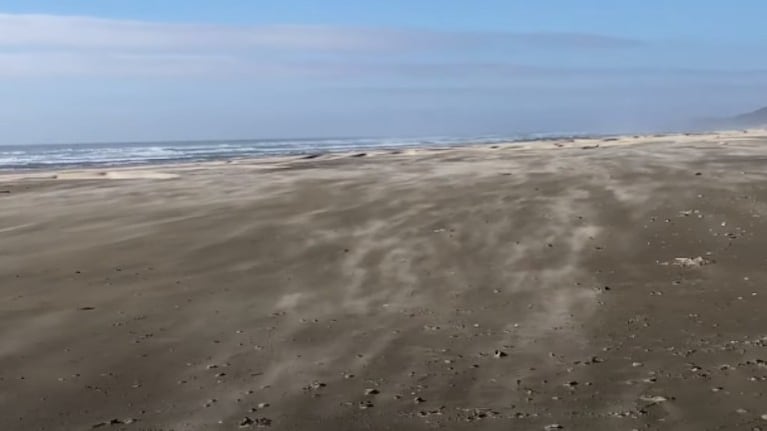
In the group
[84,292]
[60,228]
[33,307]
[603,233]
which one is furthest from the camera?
[60,228]

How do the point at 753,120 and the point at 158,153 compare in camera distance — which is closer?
the point at 158,153

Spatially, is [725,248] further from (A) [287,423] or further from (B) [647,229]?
(A) [287,423]

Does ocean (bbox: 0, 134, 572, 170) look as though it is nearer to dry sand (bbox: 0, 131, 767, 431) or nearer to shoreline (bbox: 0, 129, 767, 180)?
shoreline (bbox: 0, 129, 767, 180)

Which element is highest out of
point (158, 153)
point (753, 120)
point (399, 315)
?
point (399, 315)

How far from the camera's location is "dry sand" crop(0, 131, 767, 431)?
3.75 metres

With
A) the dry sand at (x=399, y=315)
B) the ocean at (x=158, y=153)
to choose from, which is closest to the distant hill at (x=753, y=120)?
the ocean at (x=158, y=153)

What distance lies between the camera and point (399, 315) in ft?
17.3

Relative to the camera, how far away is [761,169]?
481 inches

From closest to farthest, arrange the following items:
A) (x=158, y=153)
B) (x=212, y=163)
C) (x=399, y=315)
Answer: (x=399, y=315) < (x=212, y=163) < (x=158, y=153)

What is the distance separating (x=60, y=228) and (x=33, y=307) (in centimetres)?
393

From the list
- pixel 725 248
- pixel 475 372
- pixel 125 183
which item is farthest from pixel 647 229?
pixel 125 183

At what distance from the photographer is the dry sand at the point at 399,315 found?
375cm

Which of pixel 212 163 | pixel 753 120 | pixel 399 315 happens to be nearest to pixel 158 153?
pixel 212 163

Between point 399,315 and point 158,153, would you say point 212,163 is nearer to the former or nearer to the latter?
point 158,153
